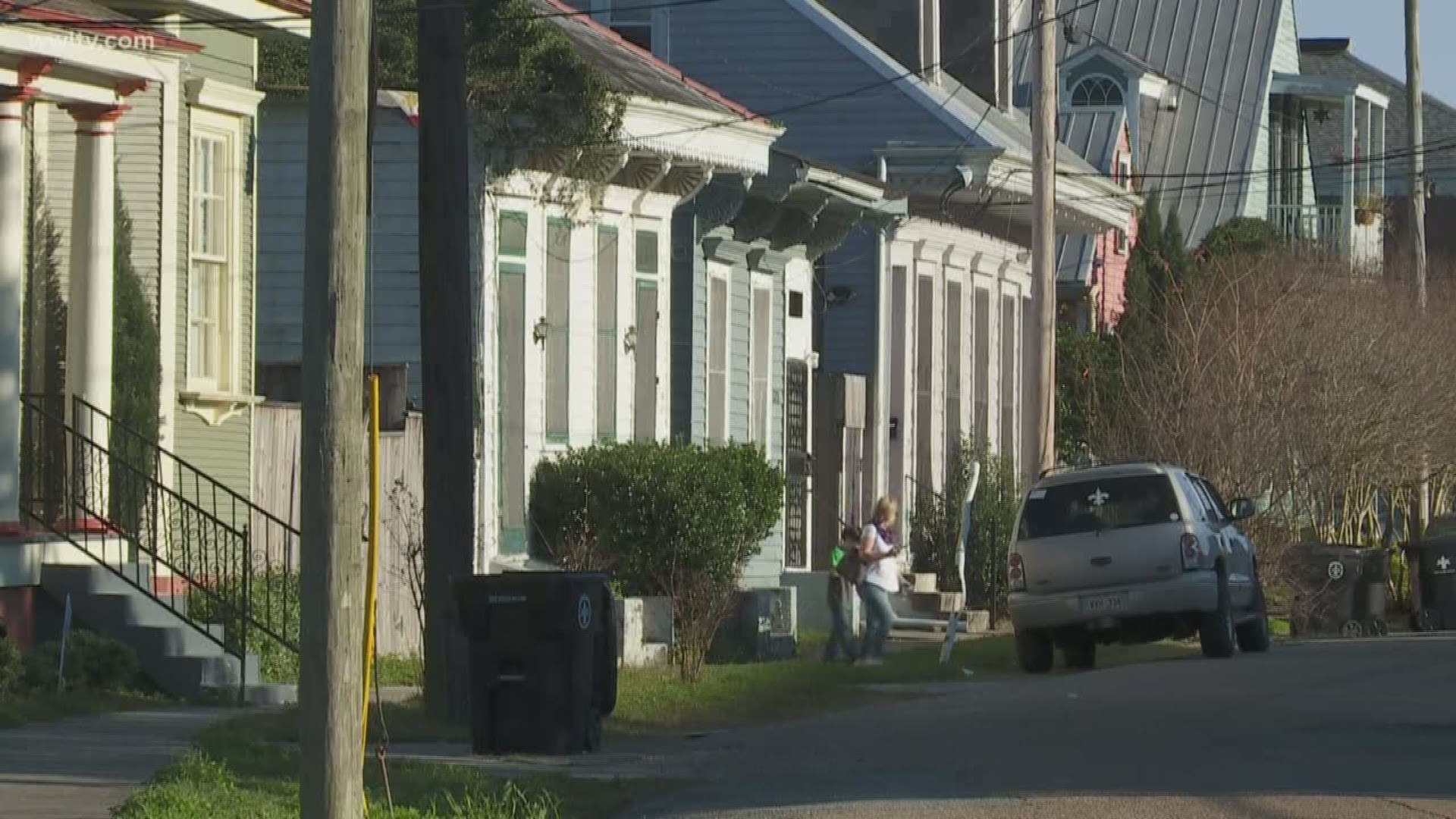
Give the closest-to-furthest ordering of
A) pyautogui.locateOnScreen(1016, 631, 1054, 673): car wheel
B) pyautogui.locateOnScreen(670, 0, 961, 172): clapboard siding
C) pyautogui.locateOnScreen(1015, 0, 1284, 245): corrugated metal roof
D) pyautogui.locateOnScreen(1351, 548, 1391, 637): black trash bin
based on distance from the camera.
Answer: pyautogui.locateOnScreen(1016, 631, 1054, 673): car wheel, pyautogui.locateOnScreen(1351, 548, 1391, 637): black trash bin, pyautogui.locateOnScreen(670, 0, 961, 172): clapboard siding, pyautogui.locateOnScreen(1015, 0, 1284, 245): corrugated metal roof

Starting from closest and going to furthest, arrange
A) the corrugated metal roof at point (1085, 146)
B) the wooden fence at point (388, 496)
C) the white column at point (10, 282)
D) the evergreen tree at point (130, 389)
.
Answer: the white column at point (10, 282)
the evergreen tree at point (130, 389)
the wooden fence at point (388, 496)
the corrugated metal roof at point (1085, 146)

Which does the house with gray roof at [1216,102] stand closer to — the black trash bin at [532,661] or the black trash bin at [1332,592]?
the black trash bin at [1332,592]

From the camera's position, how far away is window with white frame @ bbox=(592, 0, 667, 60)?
3544 cm

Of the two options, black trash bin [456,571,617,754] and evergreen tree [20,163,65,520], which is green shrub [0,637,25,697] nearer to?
evergreen tree [20,163,65,520]

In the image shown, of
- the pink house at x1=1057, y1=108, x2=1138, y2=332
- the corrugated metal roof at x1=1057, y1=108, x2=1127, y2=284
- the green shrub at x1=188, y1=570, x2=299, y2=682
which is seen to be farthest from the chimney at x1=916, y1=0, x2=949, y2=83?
the green shrub at x1=188, y1=570, x2=299, y2=682

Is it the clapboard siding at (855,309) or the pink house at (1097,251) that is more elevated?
the pink house at (1097,251)

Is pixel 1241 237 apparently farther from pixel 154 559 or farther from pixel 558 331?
pixel 154 559

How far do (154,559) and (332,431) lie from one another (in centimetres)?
970

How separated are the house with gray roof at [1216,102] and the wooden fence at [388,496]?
31.9 metres

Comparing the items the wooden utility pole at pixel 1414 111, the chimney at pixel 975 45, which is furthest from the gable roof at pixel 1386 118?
the chimney at pixel 975 45

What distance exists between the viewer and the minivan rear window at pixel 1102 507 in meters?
25.0

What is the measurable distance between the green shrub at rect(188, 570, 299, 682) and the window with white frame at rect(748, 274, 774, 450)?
938 centimetres

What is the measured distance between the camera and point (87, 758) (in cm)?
1478

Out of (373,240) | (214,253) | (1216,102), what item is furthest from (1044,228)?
(1216,102)
